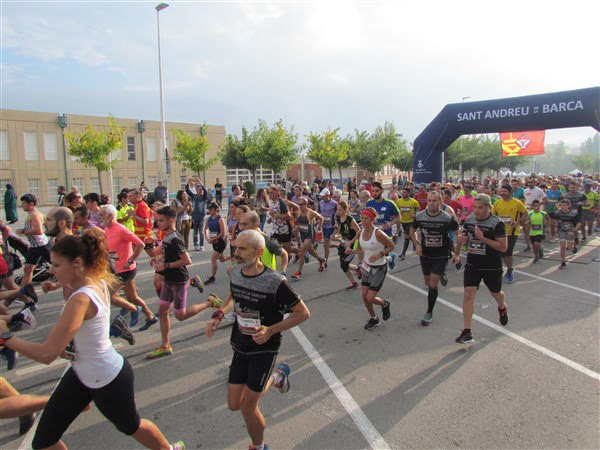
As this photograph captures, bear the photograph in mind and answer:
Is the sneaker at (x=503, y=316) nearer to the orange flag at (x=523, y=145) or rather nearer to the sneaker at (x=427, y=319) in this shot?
the sneaker at (x=427, y=319)

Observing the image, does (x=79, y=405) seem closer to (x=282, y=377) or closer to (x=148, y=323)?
(x=282, y=377)

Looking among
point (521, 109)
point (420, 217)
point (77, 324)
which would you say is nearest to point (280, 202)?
point (420, 217)

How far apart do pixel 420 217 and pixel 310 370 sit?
285 cm

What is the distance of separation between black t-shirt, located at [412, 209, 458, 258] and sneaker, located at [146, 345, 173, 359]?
12.3 ft

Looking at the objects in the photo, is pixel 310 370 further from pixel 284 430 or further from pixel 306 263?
pixel 306 263

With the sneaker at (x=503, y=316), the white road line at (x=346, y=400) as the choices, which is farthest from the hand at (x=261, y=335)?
the sneaker at (x=503, y=316)

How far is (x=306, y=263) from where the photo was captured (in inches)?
395

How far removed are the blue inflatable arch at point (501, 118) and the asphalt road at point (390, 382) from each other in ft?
27.3

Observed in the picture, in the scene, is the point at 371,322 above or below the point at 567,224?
below

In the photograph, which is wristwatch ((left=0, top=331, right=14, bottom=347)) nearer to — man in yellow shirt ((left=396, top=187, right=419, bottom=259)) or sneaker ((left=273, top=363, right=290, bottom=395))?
sneaker ((left=273, top=363, right=290, bottom=395))

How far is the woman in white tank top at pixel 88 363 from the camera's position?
2484mm

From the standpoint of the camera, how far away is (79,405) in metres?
2.60

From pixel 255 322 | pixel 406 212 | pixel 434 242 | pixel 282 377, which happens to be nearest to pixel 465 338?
pixel 434 242

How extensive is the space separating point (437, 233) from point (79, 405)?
15.6 feet
